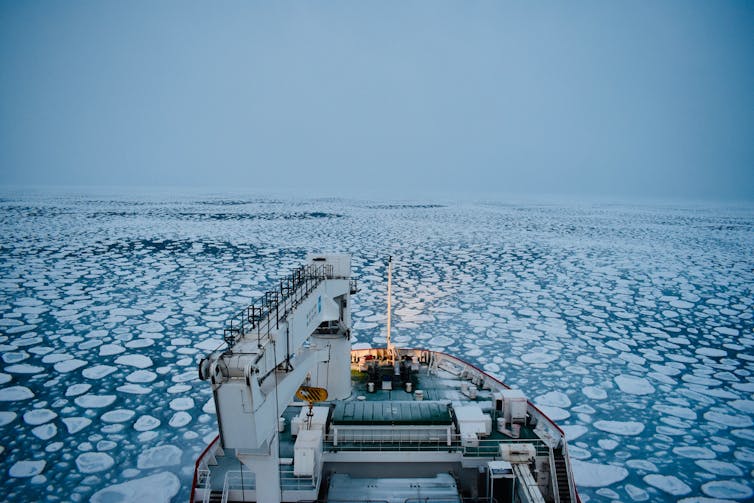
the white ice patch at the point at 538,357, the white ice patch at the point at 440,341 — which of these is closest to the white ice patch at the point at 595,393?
the white ice patch at the point at 538,357

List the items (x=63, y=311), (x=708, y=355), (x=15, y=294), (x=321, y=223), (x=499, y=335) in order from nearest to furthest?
(x=708, y=355), (x=499, y=335), (x=63, y=311), (x=15, y=294), (x=321, y=223)

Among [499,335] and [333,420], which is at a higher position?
[333,420]

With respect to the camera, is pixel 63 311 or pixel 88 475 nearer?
pixel 88 475

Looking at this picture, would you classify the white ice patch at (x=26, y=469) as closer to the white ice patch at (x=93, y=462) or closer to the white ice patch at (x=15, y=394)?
the white ice patch at (x=93, y=462)

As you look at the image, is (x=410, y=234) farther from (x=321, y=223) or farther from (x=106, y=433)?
(x=106, y=433)

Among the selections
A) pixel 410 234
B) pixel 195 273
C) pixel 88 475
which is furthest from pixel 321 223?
pixel 88 475

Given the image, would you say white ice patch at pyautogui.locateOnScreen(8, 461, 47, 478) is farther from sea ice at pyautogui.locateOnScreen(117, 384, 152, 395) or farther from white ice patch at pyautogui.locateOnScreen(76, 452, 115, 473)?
sea ice at pyautogui.locateOnScreen(117, 384, 152, 395)
